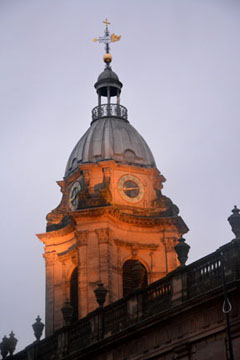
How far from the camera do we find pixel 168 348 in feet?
102

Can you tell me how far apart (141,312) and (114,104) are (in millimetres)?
21294

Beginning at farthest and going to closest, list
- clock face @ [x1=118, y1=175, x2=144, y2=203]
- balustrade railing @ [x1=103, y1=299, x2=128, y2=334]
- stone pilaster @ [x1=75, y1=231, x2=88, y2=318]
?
clock face @ [x1=118, y1=175, x2=144, y2=203] < stone pilaster @ [x1=75, y1=231, x2=88, y2=318] < balustrade railing @ [x1=103, y1=299, x2=128, y2=334]

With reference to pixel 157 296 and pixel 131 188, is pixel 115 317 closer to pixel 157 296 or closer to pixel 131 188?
pixel 157 296

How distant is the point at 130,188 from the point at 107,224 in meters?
2.88

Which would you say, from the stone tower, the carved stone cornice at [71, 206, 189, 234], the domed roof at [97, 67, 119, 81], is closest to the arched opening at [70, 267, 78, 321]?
the stone tower

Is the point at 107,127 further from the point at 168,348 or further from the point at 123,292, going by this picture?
the point at 168,348

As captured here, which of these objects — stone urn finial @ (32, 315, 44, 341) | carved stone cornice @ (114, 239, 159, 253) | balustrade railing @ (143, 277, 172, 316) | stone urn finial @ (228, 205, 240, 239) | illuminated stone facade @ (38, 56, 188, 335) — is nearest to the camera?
stone urn finial @ (228, 205, 240, 239)

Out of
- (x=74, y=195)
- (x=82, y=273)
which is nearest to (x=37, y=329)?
(x=82, y=273)

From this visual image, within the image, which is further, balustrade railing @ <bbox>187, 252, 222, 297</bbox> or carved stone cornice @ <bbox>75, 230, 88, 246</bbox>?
carved stone cornice @ <bbox>75, 230, 88, 246</bbox>

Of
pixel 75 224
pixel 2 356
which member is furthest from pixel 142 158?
pixel 2 356

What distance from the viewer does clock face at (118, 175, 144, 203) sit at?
48094mm

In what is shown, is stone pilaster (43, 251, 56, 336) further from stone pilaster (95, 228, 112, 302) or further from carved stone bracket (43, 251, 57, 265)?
stone pilaster (95, 228, 112, 302)

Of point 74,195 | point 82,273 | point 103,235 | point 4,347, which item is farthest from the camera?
point 74,195

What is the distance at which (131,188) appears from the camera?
158ft
